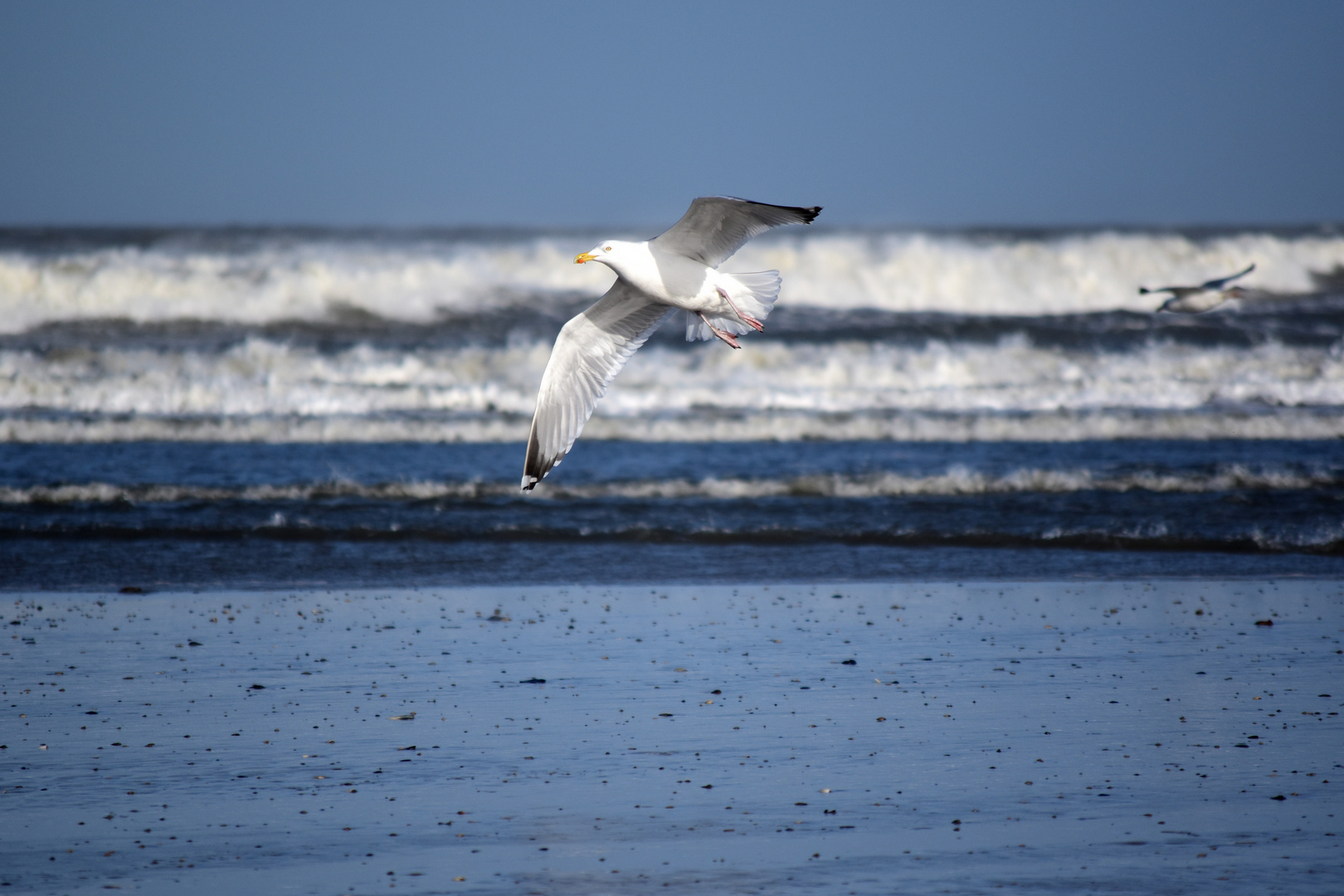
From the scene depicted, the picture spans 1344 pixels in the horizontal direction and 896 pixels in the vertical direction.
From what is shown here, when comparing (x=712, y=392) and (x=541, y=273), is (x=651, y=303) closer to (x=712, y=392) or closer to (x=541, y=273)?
(x=712, y=392)

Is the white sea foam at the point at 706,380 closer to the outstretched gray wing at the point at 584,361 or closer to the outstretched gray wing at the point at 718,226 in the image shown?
the outstretched gray wing at the point at 584,361

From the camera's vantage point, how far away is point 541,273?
25969 mm

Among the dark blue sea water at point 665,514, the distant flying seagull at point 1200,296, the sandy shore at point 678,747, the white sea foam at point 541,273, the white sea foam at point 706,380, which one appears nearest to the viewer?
the sandy shore at point 678,747

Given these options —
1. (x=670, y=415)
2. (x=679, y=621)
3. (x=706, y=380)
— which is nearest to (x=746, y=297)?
(x=679, y=621)

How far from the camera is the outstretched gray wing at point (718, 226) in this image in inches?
245

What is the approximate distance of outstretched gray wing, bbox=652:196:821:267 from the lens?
623 centimetres

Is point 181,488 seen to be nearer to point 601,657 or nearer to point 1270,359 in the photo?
point 601,657

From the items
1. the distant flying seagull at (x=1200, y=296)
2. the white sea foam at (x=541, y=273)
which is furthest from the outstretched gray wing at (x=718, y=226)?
the white sea foam at (x=541, y=273)

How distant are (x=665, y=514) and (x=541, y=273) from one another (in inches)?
634

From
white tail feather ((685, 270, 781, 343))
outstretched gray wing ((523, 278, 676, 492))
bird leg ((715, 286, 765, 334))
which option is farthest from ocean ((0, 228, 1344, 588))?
bird leg ((715, 286, 765, 334))

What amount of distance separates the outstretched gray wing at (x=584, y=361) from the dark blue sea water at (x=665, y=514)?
144 centimetres

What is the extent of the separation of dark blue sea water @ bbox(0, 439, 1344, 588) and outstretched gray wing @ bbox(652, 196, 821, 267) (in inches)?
95.8

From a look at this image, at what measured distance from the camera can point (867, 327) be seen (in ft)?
73.2

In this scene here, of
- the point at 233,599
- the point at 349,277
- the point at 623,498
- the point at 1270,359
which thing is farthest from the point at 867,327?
the point at 233,599
